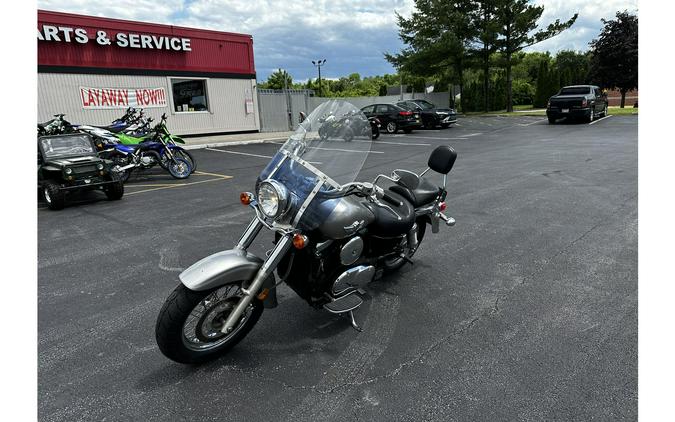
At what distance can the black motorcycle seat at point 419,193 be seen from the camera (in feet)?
13.8

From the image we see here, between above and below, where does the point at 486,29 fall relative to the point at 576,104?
above

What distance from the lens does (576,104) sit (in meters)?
21.5

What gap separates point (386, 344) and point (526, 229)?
3.40 metres

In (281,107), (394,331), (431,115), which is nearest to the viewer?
(394,331)

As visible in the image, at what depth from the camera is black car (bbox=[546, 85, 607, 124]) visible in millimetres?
21453

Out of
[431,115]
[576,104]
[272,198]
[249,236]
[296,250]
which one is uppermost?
[576,104]

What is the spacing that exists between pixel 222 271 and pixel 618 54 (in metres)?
39.4

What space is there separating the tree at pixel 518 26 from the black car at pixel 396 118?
15388mm

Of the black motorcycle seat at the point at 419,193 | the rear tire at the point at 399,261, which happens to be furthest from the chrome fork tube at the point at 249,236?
the black motorcycle seat at the point at 419,193

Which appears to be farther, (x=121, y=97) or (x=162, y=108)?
(x=162, y=108)

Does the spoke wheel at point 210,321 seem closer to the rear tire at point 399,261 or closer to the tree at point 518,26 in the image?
the rear tire at point 399,261

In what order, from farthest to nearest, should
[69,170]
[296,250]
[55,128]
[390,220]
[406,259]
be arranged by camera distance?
1. [55,128]
2. [69,170]
3. [406,259]
4. [390,220]
5. [296,250]

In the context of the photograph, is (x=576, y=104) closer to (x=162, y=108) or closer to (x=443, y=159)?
(x=162, y=108)

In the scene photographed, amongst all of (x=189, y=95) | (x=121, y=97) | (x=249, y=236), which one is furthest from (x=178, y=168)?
(x=189, y=95)
